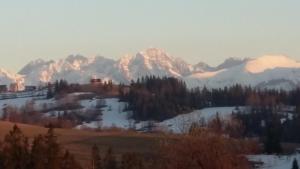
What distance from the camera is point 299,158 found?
128125 mm

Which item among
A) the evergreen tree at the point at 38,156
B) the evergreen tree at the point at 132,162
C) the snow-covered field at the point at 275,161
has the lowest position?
the snow-covered field at the point at 275,161

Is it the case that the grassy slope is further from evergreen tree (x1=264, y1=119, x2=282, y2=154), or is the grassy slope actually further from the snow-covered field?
the snow-covered field

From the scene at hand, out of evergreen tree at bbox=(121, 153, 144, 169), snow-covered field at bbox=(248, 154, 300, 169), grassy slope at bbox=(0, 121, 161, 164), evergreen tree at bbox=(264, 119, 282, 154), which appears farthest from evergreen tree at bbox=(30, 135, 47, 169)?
evergreen tree at bbox=(264, 119, 282, 154)

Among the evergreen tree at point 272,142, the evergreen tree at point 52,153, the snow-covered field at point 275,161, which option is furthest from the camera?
the evergreen tree at point 272,142

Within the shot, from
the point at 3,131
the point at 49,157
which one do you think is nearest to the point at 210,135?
the point at 49,157

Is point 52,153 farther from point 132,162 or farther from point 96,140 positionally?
point 96,140

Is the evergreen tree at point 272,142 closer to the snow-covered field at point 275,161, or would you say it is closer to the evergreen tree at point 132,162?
the snow-covered field at point 275,161

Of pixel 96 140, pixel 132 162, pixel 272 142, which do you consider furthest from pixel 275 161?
pixel 132 162

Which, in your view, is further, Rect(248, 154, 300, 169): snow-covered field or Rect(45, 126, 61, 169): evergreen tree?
Rect(248, 154, 300, 169): snow-covered field

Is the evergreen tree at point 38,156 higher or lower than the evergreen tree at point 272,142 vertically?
higher

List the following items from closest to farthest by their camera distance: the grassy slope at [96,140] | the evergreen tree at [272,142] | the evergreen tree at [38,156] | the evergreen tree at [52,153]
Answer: the evergreen tree at [38,156], the evergreen tree at [52,153], the evergreen tree at [272,142], the grassy slope at [96,140]

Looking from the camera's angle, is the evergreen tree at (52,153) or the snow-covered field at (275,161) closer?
the evergreen tree at (52,153)

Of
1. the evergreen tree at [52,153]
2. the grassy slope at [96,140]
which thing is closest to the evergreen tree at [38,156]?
the evergreen tree at [52,153]

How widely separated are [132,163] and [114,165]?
27.0 ft
